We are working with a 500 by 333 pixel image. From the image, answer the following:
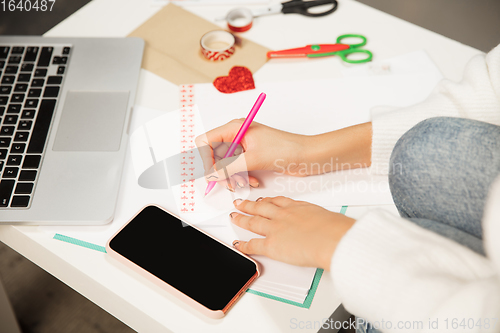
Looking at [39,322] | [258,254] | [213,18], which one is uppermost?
[213,18]

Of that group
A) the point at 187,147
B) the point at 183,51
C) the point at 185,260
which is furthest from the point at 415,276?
the point at 183,51

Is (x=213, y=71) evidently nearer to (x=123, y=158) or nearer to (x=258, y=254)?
(x=123, y=158)

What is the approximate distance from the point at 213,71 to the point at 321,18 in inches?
11.5

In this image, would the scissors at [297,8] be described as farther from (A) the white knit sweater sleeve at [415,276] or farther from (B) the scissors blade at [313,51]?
(A) the white knit sweater sleeve at [415,276]

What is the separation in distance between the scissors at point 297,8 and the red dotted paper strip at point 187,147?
0.28 m

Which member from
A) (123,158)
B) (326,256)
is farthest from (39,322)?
(326,256)

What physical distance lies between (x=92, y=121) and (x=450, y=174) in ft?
1.92

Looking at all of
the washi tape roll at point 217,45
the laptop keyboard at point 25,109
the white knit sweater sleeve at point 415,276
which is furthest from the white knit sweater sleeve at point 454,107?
the laptop keyboard at point 25,109

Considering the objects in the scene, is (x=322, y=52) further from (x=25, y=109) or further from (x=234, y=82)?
(x=25, y=109)

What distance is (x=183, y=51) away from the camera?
2.83 feet

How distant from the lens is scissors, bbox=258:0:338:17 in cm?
91

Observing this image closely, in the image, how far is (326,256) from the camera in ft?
1.63

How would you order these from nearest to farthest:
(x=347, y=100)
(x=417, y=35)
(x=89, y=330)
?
1. (x=347, y=100)
2. (x=417, y=35)
3. (x=89, y=330)

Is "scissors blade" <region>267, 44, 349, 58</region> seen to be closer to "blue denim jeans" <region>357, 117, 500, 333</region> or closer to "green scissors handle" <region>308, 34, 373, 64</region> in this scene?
"green scissors handle" <region>308, 34, 373, 64</region>
